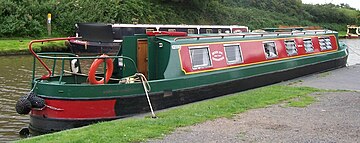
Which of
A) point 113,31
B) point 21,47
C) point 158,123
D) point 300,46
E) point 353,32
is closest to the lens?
point 158,123

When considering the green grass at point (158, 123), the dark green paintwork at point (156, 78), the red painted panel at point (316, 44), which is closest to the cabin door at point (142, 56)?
the dark green paintwork at point (156, 78)

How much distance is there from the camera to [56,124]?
9367mm

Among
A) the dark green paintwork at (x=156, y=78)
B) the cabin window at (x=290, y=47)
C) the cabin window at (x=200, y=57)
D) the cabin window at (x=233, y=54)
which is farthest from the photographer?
the cabin window at (x=290, y=47)

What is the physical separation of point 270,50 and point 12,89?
7985 millimetres

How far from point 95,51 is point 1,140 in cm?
1527

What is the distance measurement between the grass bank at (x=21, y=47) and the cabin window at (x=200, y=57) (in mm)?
13400

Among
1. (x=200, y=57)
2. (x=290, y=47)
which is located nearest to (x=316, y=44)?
(x=290, y=47)

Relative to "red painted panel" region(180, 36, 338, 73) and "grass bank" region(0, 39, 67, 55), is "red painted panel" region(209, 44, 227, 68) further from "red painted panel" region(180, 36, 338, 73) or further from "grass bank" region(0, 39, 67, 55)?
"grass bank" region(0, 39, 67, 55)

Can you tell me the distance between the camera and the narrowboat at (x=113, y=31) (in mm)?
21756

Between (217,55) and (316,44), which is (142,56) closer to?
(217,55)

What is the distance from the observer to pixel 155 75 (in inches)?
445

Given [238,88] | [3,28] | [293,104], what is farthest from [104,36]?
[293,104]

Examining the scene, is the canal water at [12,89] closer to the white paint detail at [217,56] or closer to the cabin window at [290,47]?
the white paint detail at [217,56]

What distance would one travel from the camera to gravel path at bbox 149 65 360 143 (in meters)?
7.13
